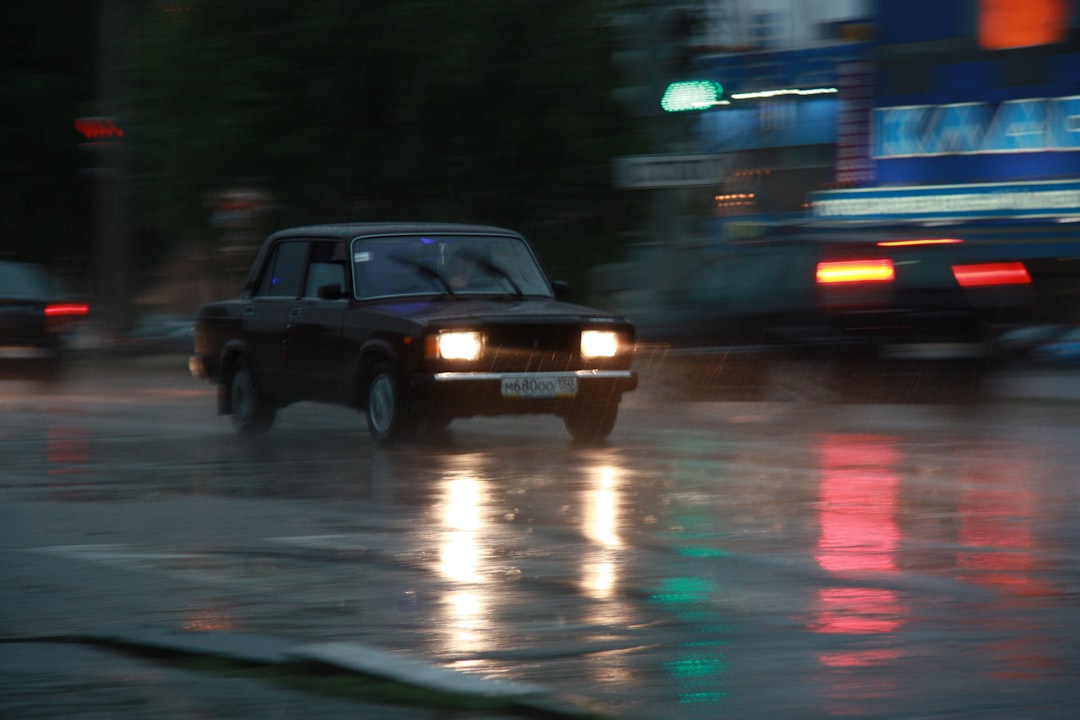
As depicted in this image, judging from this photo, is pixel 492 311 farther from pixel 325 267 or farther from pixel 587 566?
pixel 587 566

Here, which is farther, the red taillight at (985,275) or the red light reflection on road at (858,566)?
the red taillight at (985,275)

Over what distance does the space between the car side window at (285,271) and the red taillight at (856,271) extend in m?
4.52

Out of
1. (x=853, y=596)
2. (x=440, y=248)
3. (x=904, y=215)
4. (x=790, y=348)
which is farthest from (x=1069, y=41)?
(x=853, y=596)

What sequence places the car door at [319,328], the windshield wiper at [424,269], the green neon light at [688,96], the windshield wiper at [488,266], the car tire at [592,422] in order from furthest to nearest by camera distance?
the green neon light at [688,96] → the windshield wiper at [488,266] → the car door at [319,328] → the windshield wiper at [424,269] → the car tire at [592,422]

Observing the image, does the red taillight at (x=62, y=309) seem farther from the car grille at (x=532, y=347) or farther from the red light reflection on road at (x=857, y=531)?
the red light reflection on road at (x=857, y=531)

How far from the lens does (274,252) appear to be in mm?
16703

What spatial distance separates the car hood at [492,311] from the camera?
47.4 feet

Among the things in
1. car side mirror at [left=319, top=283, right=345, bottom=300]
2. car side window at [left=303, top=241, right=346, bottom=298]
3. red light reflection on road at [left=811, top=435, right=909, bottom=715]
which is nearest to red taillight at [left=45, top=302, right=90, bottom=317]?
car side window at [left=303, top=241, right=346, bottom=298]

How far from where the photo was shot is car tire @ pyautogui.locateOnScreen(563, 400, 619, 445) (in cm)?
1512

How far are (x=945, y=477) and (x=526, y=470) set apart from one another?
2.57 meters

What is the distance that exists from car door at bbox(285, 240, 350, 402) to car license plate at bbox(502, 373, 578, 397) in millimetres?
1474

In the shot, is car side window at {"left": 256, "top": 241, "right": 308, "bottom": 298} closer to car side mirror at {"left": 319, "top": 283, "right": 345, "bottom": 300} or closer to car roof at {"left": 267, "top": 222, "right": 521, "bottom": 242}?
car roof at {"left": 267, "top": 222, "right": 521, "bottom": 242}

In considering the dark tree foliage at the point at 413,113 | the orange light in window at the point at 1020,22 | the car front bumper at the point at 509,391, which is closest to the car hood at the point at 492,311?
the car front bumper at the point at 509,391

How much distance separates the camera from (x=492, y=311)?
14.6 metres
